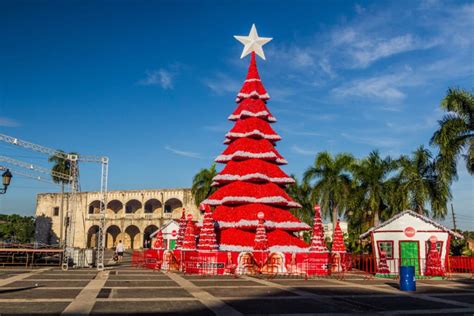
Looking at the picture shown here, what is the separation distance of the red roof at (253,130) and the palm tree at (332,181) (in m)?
7.32

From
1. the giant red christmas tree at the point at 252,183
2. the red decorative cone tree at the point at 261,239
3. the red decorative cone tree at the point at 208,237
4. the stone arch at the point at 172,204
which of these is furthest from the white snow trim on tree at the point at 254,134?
the stone arch at the point at 172,204

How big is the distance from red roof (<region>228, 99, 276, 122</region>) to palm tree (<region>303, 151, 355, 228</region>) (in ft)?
23.8

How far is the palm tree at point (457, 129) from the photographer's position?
21.7m

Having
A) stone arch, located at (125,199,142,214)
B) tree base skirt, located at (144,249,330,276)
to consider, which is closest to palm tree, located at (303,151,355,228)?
tree base skirt, located at (144,249,330,276)

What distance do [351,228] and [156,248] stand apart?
16.1 metres

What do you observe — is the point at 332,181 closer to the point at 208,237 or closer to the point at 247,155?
the point at 247,155

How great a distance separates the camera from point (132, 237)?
53.9 metres

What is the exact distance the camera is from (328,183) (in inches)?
1254

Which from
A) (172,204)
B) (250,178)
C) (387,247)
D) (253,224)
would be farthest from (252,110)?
(172,204)

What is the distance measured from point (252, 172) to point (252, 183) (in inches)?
26.0

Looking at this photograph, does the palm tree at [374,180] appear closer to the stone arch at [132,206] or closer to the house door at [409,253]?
the house door at [409,253]

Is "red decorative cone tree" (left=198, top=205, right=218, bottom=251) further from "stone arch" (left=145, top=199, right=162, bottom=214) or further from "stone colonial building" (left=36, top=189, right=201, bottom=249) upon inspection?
"stone arch" (left=145, top=199, right=162, bottom=214)

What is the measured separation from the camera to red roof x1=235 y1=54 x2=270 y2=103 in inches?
1060

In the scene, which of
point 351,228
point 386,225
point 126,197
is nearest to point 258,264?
point 386,225
